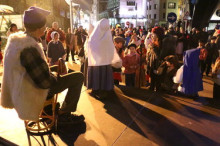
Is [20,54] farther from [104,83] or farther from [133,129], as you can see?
[104,83]

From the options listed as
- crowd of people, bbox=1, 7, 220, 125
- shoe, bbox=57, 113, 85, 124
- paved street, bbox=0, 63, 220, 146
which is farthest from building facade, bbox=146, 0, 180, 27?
shoe, bbox=57, 113, 85, 124

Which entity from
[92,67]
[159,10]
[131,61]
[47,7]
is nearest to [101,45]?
[92,67]

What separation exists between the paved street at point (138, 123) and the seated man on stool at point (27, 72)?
2.80 ft

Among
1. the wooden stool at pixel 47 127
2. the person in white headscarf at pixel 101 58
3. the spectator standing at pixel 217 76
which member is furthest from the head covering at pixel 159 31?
the wooden stool at pixel 47 127

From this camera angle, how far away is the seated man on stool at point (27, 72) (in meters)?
2.47

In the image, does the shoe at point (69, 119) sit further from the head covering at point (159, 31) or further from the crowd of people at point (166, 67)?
the head covering at point (159, 31)

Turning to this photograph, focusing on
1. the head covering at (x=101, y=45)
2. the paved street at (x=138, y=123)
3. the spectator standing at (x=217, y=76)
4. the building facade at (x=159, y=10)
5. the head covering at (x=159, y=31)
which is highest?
the building facade at (x=159, y=10)

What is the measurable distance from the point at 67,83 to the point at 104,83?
6.15 feet

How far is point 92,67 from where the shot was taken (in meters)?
4.96

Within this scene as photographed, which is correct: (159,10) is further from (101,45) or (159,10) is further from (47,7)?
(101,45)

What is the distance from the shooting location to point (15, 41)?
8.16 feet

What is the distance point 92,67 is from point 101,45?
609 millimetres

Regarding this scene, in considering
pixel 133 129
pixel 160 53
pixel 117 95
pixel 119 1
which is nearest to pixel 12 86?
pixel 133 129

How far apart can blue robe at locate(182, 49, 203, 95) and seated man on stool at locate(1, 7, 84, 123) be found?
10.3 ft
